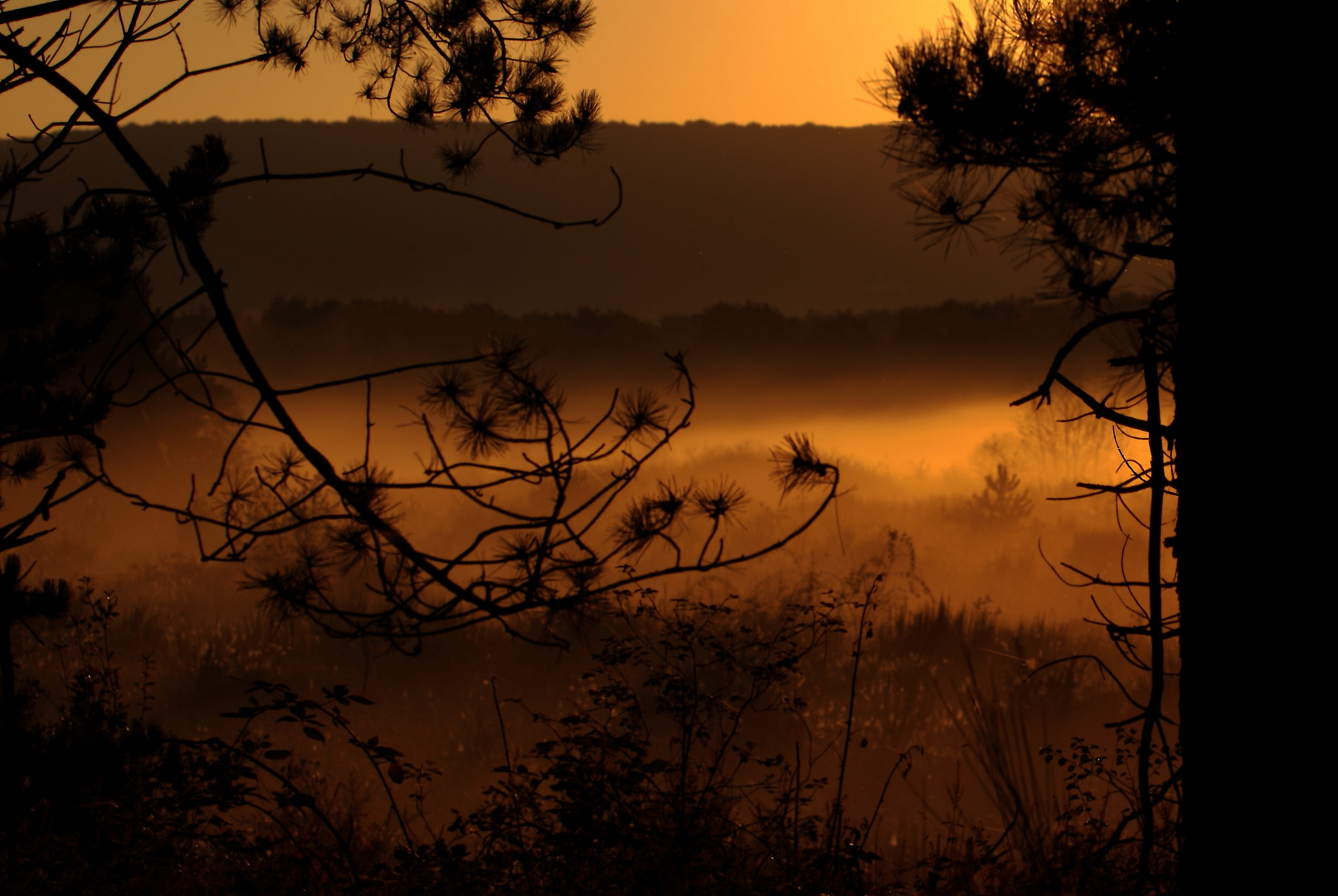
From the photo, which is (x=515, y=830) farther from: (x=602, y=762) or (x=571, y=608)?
(x=571, y=608)

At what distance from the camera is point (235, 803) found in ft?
8.10

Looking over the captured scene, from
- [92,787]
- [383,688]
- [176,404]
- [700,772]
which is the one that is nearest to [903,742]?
[700,772]

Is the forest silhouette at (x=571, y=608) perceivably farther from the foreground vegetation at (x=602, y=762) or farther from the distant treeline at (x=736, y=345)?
the distant treeline at (x=736, y=345)

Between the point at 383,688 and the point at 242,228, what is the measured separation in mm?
9162

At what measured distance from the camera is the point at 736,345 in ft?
33.9

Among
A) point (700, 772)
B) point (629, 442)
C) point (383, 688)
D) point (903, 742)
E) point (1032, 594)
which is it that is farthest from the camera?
point (1032, 594)

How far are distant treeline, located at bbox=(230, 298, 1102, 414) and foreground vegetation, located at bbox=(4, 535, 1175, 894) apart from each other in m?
3.43

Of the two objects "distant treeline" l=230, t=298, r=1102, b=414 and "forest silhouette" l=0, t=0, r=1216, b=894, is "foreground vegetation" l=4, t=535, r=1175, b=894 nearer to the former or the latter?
"forest silhouette" l=0, t=0, r=1216, b=894

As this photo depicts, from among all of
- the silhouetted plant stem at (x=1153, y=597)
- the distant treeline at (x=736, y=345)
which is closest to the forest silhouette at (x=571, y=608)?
the silhouetted plant stem at (x=1153, y=597)

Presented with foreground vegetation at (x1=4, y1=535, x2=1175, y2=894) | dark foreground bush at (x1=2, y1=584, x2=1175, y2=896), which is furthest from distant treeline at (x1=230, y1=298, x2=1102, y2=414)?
dark foreground bush at (x1=2, y1=584, x2=1175, y2=896)

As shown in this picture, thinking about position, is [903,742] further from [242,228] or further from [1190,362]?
[242,228]

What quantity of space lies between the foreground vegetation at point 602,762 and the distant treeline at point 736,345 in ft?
11.3

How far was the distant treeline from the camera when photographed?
10422mm

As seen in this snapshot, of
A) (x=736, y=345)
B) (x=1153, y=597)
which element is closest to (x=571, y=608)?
(x=1153, y=597)
